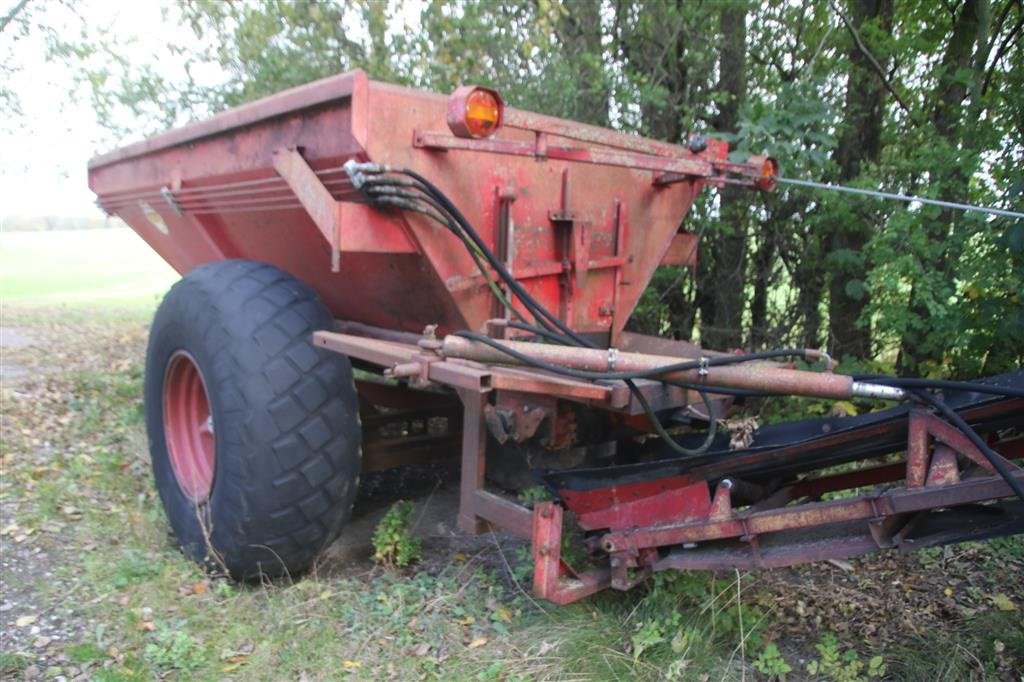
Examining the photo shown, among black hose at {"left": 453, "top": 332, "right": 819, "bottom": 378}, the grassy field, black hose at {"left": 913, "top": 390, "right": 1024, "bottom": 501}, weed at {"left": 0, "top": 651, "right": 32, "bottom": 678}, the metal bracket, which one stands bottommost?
weed at {"left": 0, "top": 651, "right": 32, "bottom": 678}

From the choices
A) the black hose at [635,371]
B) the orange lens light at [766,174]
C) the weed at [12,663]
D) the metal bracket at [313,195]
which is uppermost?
the orange lens light at [766,174]

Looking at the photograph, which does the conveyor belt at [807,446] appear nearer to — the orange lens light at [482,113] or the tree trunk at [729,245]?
the orange lens light at [482,113]

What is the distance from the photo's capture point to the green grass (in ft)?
45.6

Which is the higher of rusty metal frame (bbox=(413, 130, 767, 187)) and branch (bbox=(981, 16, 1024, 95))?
branch (bbox=(981, 16, 1024, 95))

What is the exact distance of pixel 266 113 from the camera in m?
3.18

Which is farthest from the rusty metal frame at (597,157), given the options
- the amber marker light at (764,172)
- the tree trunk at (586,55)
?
the tree trunk at (586,55)

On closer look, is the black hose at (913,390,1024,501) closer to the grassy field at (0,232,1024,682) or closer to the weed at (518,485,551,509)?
the grassy field at (0,232,1024,682)

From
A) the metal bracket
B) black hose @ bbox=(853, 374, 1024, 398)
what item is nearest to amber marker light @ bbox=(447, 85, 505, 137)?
the metal bracket

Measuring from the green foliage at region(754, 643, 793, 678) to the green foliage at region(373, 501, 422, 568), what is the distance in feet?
4.84

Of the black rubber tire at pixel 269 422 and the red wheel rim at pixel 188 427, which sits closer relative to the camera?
the black rubber tire at pixel 269 422

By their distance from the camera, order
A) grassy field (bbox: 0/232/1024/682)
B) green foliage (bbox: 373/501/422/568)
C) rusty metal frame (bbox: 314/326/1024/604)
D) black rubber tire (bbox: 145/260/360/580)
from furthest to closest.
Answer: green foliage (bbox: 373/501/422/568) → black rubber tire (bbox: 145/260/360/580) → grassy field (bbox: 0/232/1024/682) → rusty metal frame (bbox: 314/326/1024/604)

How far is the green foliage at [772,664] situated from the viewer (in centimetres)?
274

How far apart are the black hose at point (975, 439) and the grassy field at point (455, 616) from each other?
103 centimetres

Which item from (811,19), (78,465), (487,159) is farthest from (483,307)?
(811,19)
